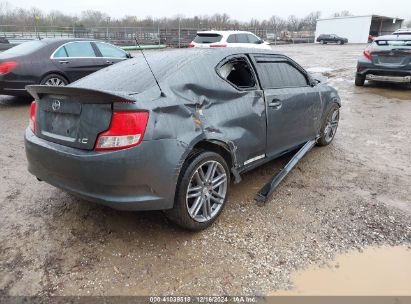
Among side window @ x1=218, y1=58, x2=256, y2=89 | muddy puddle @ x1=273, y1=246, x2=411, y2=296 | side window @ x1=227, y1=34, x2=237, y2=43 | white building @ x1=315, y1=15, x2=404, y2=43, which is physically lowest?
muddy puddle @ x1=273, y1=246, x2=411, y2=296

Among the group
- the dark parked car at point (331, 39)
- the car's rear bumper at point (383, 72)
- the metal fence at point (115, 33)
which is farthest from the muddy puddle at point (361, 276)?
the dark parked car at point (331, 39)

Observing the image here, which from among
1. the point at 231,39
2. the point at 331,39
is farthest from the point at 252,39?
the point at 331,39

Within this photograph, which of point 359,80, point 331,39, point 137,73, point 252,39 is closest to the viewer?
point 137,73

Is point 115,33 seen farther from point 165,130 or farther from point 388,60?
point 165,130

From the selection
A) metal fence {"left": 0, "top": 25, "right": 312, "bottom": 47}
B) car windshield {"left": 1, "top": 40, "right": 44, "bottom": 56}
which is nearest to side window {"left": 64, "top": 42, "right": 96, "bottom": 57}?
car windshield {"left": 1, "top": 40, "right": 44, "bottom": 56}

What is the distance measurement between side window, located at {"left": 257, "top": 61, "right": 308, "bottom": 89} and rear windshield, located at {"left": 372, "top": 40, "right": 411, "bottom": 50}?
6553mm

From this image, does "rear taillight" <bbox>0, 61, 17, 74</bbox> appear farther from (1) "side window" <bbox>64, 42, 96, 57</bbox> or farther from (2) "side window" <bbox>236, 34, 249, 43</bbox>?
(2) "side window" <bbox>236, 34, 249, 43</bbox>

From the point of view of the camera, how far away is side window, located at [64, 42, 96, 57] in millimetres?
7875

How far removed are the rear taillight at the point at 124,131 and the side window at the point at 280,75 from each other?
1663mm

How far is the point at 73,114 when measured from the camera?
2.67m

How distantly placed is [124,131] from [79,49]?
21.3ft

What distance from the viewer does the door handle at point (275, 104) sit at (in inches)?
144

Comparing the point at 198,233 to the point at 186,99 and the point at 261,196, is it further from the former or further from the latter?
the point at 186,99

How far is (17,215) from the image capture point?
128 inches
